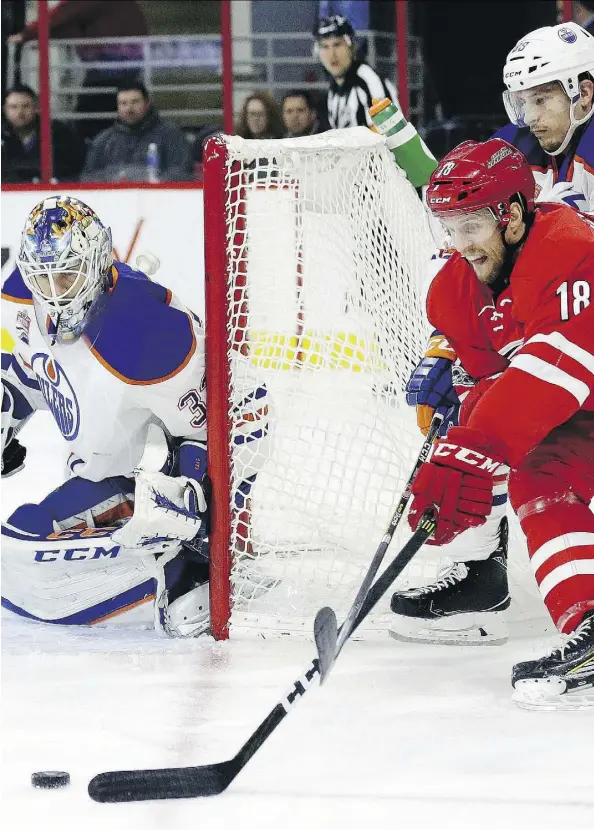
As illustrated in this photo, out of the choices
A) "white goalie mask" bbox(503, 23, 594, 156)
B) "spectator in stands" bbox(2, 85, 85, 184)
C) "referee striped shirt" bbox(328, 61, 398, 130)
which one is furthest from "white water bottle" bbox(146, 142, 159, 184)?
"white goalie mask" bbox(503, 23, 594, 156)

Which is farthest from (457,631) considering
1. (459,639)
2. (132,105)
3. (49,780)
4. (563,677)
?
(132,105)

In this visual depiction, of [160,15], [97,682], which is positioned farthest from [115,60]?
[97,682]

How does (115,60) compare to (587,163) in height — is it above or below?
above

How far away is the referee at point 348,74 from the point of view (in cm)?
502

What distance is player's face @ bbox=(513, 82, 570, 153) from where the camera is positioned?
260 centimetres

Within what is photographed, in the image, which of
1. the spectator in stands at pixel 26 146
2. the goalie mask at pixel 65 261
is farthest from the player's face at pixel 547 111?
the spectator in stands at pixel 26 146

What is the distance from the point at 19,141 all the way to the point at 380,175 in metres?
3.21

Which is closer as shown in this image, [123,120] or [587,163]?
[587,163]

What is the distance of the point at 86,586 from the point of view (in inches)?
103

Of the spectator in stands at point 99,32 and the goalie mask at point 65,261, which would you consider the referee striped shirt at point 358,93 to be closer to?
the spectator in stands at point 99,32

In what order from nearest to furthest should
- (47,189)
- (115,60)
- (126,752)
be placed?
(126,752) < (47,189) < (115,60)

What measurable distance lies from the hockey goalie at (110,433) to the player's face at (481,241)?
58cm

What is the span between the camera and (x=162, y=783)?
1.74 meters

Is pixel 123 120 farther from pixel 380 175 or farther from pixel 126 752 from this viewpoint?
pixel 126 752
